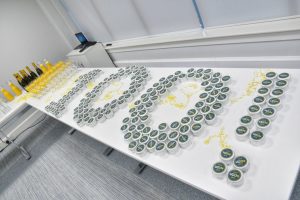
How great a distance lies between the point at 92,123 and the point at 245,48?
140 cm

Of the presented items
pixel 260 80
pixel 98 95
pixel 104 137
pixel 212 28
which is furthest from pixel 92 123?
pixel 212 28

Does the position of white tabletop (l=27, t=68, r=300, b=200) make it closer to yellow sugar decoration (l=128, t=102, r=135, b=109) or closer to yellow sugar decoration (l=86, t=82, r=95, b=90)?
yellow sugar decoration (l=128, t=102, r=135, b=109)

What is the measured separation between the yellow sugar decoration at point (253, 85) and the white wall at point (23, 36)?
3.26 m

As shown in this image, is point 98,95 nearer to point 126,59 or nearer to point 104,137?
point 104,137

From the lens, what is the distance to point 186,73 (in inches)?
69.0

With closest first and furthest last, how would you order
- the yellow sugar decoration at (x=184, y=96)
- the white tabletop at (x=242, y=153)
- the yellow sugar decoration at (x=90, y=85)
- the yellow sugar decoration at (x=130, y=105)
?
the white tabletop at (x=242, y=153), the yellow sugar decoration at (x=184, y=96), the yellow sugar decoration at (x=130, y=105), the yellow sugar decoration at (x=90, y=85)

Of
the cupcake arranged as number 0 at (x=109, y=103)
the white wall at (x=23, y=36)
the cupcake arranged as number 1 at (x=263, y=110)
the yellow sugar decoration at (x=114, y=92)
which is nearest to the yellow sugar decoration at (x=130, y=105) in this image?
the cupcake arranged as number 0 at (x=109, y=103)

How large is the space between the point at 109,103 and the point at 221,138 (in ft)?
3.33

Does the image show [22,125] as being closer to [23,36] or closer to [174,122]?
[23,36]

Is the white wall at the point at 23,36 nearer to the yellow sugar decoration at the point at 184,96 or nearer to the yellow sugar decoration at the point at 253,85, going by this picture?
the yellow sugar decoration at the point at 184,96

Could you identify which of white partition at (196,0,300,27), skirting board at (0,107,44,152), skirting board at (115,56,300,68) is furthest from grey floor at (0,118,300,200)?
white partition at (196,0,300,27)

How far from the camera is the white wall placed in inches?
130

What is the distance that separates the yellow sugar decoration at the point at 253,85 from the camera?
134cm

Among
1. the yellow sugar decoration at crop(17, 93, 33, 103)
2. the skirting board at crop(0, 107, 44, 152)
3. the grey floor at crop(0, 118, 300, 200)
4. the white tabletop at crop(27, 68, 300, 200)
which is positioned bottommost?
the grey floor at crop(0, 118, 300, 200)
